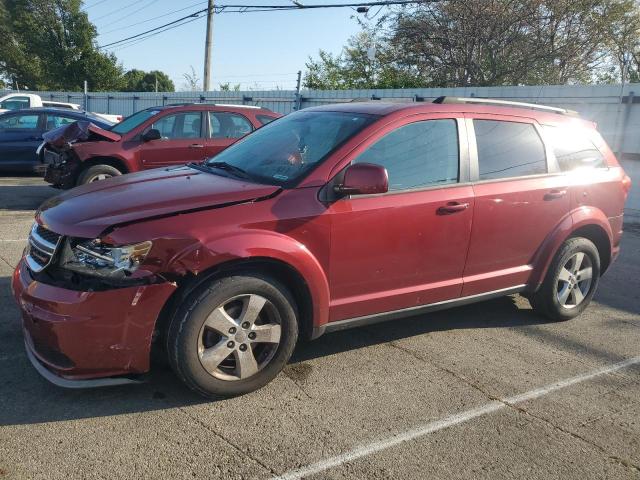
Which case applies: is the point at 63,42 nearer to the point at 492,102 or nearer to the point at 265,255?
the point at 492,102

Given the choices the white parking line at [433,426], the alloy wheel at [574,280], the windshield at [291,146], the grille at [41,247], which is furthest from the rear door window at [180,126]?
the white parking line at [433,426]

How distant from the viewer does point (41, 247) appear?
3.39 metres

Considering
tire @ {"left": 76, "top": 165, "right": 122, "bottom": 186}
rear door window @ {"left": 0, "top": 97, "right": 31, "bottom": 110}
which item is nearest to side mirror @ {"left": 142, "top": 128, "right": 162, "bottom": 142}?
tire @ {"left": 76, "top": 165, "right": 122, "bottom": 186}

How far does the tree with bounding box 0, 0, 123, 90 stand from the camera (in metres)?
45.6

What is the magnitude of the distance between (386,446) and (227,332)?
109cm

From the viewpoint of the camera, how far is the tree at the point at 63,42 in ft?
150

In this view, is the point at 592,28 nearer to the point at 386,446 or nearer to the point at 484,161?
the point at 484,161

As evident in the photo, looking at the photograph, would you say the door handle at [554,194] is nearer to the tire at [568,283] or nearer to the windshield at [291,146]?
the tire at [568,283]

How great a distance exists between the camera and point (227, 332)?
336 centimetres

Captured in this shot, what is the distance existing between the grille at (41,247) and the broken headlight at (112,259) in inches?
9.6

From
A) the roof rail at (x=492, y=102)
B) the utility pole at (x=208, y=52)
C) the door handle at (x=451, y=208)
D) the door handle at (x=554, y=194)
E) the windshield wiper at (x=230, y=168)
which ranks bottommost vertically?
the door handle at (x=451, y=208)

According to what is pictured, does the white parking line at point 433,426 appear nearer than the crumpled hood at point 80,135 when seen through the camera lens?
Yes

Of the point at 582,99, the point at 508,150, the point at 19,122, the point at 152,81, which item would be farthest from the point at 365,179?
the point at 152,81

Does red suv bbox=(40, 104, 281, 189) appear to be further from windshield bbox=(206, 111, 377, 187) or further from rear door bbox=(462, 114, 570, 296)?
rear door bbox=(462, 114, 570, 296)
